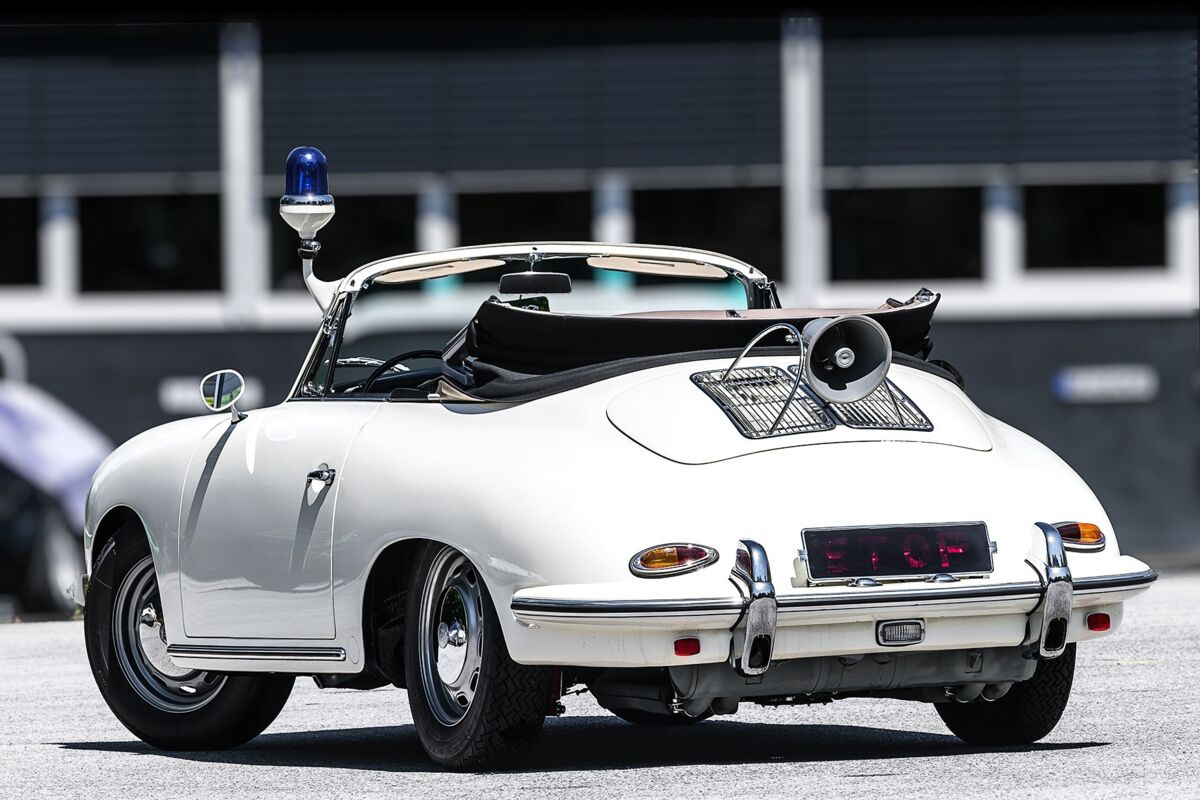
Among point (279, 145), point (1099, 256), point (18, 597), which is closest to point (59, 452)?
point (18, 597)

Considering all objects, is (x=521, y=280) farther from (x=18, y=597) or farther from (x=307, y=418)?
(x=18, y=597)

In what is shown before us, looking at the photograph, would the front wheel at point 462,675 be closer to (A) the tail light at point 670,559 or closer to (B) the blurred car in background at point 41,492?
(A) the tail light at point 670,559

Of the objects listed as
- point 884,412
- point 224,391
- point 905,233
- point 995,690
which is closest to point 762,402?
point 884,412

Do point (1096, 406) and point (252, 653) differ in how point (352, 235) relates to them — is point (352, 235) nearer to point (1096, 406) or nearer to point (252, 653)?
point (1096, 406)

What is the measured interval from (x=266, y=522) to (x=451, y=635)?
91cm

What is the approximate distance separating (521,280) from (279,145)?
13.4 m

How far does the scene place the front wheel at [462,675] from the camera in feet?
21.7

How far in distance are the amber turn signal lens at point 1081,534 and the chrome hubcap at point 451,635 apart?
1.57 meters

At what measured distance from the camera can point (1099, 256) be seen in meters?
21.2

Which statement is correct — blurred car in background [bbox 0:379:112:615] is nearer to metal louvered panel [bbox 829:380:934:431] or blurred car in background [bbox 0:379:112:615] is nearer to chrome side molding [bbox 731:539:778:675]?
metal louvered panel [bbox 829:380:934:431]

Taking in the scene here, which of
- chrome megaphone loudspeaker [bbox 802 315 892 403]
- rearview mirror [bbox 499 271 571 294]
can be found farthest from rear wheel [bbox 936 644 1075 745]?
rearview mirror [bbox 499 271 571 294]

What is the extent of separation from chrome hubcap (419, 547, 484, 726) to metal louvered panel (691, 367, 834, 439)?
2.63ft

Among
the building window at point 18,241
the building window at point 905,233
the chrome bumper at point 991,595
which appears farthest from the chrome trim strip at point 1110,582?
the building window at point 18,241

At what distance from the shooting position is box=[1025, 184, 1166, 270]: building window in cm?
2105
